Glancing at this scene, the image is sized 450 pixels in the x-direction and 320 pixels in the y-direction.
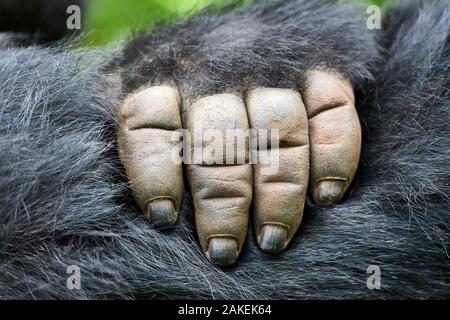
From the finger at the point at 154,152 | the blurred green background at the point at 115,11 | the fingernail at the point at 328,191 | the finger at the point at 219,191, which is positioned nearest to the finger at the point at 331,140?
the fingernail at the point at 328,191

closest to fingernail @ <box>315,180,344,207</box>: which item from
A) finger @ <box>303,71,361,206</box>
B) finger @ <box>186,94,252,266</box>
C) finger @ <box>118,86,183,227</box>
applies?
finger @ <box>303,71,361,206</box>

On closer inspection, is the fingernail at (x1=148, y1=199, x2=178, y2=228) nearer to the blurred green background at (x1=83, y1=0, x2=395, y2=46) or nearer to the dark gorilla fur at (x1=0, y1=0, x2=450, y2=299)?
the dark gorilla fur at (x1=0, y1=0, x2=450, y2=299)

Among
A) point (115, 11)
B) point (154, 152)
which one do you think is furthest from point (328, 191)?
point (115, 11)

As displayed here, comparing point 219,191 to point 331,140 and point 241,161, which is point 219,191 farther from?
point 331,140
